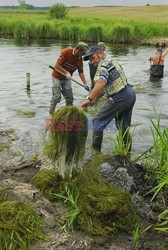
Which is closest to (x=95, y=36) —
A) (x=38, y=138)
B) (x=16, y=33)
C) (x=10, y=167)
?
(x=16, y=33)

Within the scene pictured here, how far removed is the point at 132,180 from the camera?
5969 millimetres

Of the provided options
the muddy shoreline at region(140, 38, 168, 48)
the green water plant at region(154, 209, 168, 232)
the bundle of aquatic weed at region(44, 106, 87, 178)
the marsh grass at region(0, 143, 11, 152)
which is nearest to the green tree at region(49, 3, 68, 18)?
the muddy shoreline at region(140, 38, 168, 48)

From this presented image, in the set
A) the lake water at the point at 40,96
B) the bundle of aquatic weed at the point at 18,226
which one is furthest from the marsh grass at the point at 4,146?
the bundle of aquatic weed at the point at 18,226

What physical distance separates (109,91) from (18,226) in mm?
3474

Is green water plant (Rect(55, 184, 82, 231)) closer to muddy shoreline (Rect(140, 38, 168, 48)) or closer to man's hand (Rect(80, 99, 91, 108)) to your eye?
man's hand (Rect(80, 99, 91, 108))

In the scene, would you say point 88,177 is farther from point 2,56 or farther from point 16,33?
point 16,33

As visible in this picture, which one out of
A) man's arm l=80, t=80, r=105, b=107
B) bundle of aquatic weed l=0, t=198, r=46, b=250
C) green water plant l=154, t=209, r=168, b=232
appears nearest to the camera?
bundle of aquatic weed l=0, t=198, r=46, b=250

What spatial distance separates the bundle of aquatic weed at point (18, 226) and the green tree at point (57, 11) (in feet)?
181

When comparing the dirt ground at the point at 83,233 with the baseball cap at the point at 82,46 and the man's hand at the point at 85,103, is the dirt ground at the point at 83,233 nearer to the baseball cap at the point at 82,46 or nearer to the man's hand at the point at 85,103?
the man's hand at the point at 85,103

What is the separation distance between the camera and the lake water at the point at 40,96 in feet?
31.1

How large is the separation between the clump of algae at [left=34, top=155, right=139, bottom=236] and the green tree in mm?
54348

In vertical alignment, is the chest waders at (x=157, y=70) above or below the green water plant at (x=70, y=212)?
above

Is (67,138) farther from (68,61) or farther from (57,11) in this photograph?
(57,11)

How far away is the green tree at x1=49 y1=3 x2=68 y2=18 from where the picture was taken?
5662 cm
